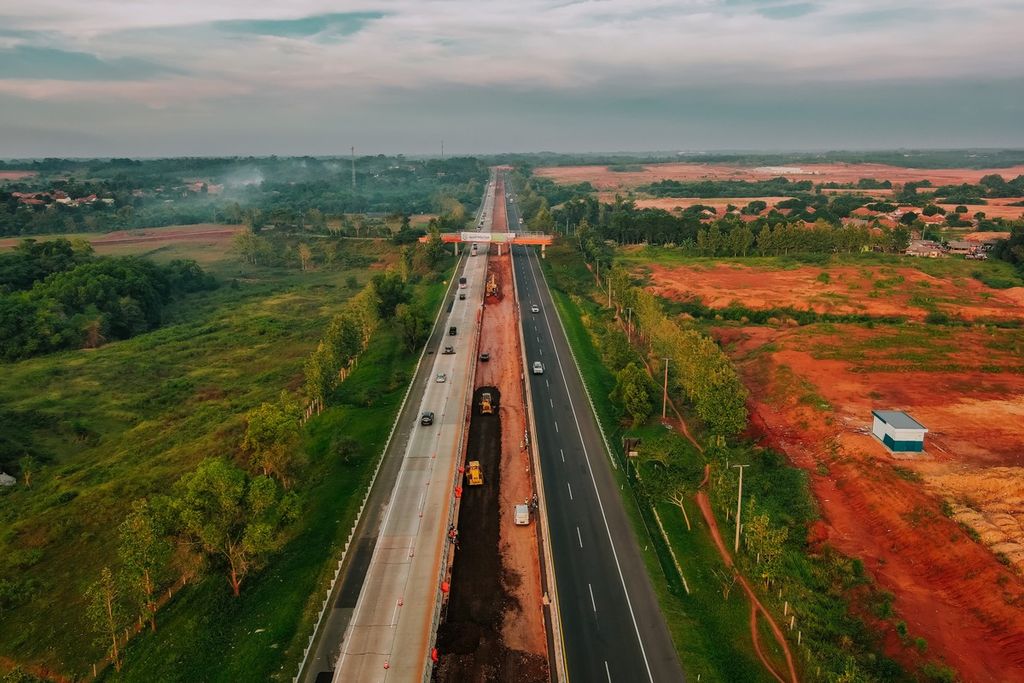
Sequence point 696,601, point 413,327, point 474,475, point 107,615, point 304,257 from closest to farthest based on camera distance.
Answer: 1. point 107,615
2. point 696,601
3. point 474,475
4. point 413,327
5. point 304,257

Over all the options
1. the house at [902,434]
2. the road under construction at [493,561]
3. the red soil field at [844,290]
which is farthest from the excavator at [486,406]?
the red soil field at [844,290]

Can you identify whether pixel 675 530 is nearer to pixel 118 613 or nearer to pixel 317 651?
A: pixel 317 651

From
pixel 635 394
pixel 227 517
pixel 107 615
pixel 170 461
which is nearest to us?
pixel 107 615

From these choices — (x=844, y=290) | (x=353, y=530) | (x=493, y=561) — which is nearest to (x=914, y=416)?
(x=493, y=561)

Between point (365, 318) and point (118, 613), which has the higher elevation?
point (365, 318)

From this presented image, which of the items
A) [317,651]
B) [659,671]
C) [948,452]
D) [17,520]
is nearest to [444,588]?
[317,651]

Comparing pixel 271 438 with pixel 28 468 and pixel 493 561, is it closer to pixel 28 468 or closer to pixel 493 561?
pixel 493 561
